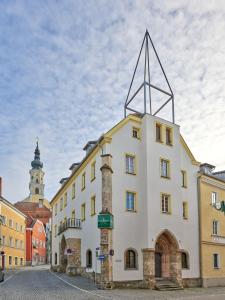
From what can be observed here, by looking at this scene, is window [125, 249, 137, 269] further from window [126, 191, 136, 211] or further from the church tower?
the church tower

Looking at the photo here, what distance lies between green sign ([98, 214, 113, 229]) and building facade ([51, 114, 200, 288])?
8cm

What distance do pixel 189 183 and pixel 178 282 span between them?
9.58 metres

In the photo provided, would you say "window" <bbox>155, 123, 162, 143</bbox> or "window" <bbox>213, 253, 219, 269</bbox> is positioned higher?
"window" <bbox>155, 123, 162, 143</bbox>

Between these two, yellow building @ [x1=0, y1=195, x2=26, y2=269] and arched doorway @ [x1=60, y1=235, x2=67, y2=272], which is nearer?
arched doorway @ [x1=60, y1=235, x2=67, y2=272]

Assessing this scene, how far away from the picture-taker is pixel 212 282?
37.4 metres

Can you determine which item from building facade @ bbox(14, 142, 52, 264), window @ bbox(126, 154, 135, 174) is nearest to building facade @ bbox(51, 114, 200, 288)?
window @ bbox(126, 154, 135, 174)

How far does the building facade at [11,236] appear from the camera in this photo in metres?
57.2

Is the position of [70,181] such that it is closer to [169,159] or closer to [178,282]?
[169,159]

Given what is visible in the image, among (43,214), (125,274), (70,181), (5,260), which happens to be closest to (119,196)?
(125,274)

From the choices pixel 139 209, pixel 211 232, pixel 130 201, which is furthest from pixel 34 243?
pixel 139 209

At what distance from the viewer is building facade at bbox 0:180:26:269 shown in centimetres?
5716

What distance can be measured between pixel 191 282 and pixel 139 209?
888 cm

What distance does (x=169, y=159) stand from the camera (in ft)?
115

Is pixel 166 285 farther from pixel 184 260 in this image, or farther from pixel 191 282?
pixel 191 282
